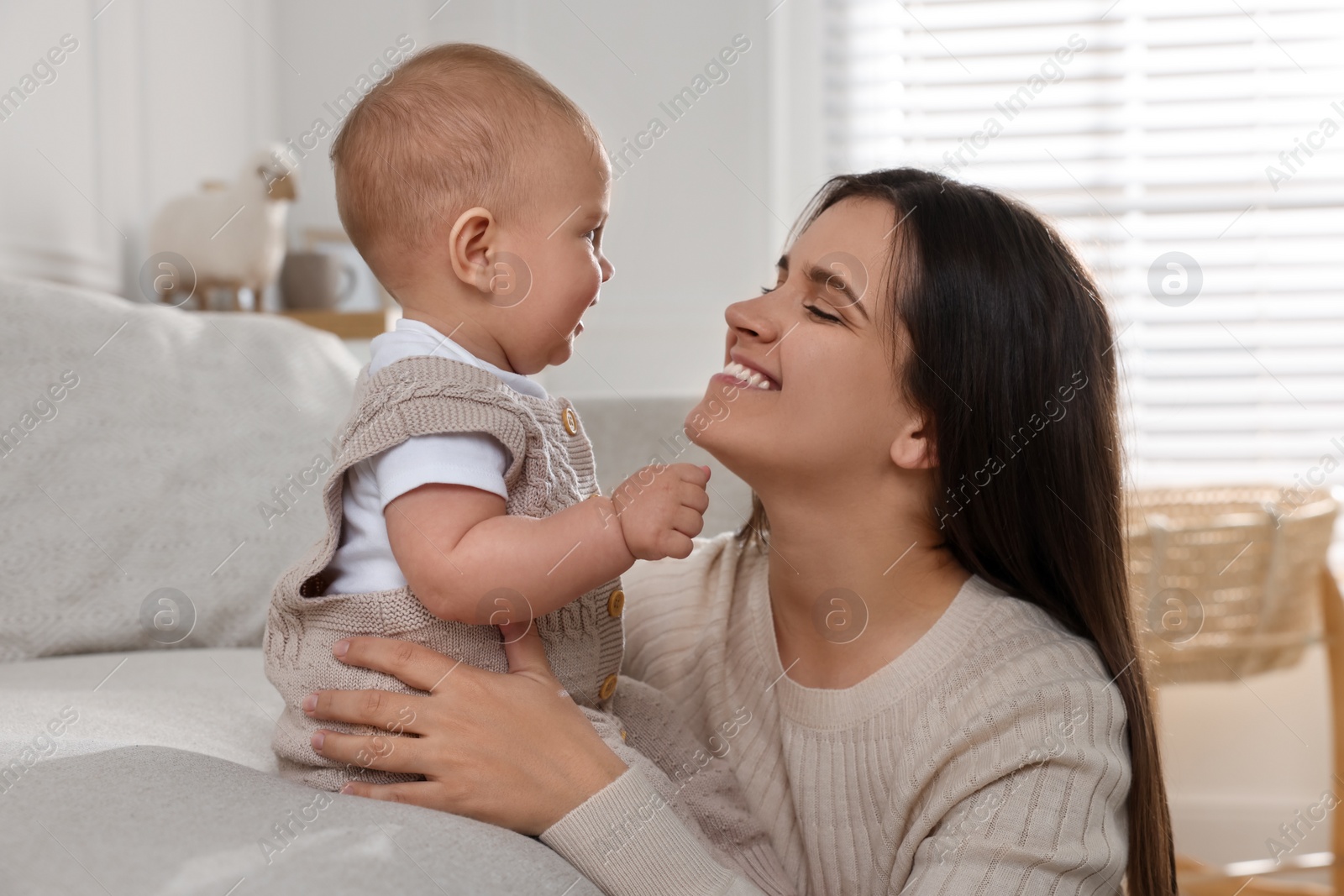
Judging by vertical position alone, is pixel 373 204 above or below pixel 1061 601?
above

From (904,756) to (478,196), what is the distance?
0.66m

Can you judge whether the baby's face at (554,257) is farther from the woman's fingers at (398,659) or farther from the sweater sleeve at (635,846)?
the sweater sleeve at (635,846)

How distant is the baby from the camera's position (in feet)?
2.79

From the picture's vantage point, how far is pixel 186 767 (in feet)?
2.60

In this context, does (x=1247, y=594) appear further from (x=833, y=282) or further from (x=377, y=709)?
(x=377, y=709)

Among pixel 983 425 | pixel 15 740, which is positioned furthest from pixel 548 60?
pixel 15 740

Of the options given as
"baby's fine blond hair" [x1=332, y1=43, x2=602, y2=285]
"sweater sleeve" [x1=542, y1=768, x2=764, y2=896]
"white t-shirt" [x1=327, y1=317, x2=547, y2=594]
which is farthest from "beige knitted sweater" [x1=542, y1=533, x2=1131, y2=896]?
"baby's fine blond hair" [x1=332, y1=43, x2=602, y2=285]

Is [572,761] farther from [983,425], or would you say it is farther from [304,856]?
[983,425]

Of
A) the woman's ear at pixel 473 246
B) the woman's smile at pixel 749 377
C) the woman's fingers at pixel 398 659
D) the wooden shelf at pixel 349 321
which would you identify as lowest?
the wooden shelf at pixel 349 321

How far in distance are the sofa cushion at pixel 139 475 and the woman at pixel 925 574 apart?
2.35 ft

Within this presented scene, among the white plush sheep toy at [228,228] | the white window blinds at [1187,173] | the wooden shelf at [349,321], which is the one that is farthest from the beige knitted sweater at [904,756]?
the white window blinds at [1187,173]

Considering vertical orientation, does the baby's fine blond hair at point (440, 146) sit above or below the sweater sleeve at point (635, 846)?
above

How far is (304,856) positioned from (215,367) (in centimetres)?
111

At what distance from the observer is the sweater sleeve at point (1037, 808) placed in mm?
915
